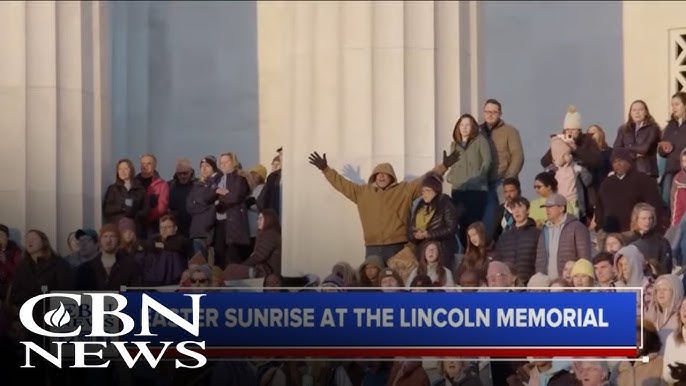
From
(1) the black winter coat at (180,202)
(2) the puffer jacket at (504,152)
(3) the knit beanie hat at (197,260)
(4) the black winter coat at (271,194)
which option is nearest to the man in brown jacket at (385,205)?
(2) the puffer jacket at (504,152)

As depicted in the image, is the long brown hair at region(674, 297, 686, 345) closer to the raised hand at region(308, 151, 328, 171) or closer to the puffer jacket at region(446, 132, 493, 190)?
the puffer jacket at region(446, 132, 493, 190)

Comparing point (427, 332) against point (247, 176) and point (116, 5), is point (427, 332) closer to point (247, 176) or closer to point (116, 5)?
point (247, 176)

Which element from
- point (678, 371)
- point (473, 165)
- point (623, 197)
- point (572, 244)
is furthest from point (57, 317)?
point (678, 371)

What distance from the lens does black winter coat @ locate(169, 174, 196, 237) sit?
40438 mm

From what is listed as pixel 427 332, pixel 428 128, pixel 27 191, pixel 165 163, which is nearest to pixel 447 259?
pixel 427 332

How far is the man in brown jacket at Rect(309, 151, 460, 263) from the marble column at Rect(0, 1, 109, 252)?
4.77 metres

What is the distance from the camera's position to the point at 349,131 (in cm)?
4106

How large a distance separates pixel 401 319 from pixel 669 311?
355 centimetres

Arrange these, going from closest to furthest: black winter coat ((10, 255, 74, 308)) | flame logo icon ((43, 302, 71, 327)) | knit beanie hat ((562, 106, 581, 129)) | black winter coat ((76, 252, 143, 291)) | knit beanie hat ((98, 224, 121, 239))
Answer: knit beanie hat ((562, 106, 581, 129))
flame logo icon ((43, 302, 71, 327))
black winter coat ((76, 252, 143, 291))
black winter coat ((10, 255, 74, 308))
knit beanie hat ((98, 224, 121, 239))

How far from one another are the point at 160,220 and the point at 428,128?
12.8 ft

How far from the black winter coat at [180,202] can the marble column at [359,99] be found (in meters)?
1.43

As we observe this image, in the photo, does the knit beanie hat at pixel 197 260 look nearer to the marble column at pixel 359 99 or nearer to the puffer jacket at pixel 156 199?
the puffer jacket at pixel 156 199

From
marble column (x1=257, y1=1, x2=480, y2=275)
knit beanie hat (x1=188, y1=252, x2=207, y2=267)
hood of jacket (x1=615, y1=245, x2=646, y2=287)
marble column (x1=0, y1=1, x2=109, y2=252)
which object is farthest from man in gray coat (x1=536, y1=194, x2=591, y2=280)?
marble column (x1=0, y1=1, x2=109, y2=252)

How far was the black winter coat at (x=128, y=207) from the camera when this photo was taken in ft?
132
